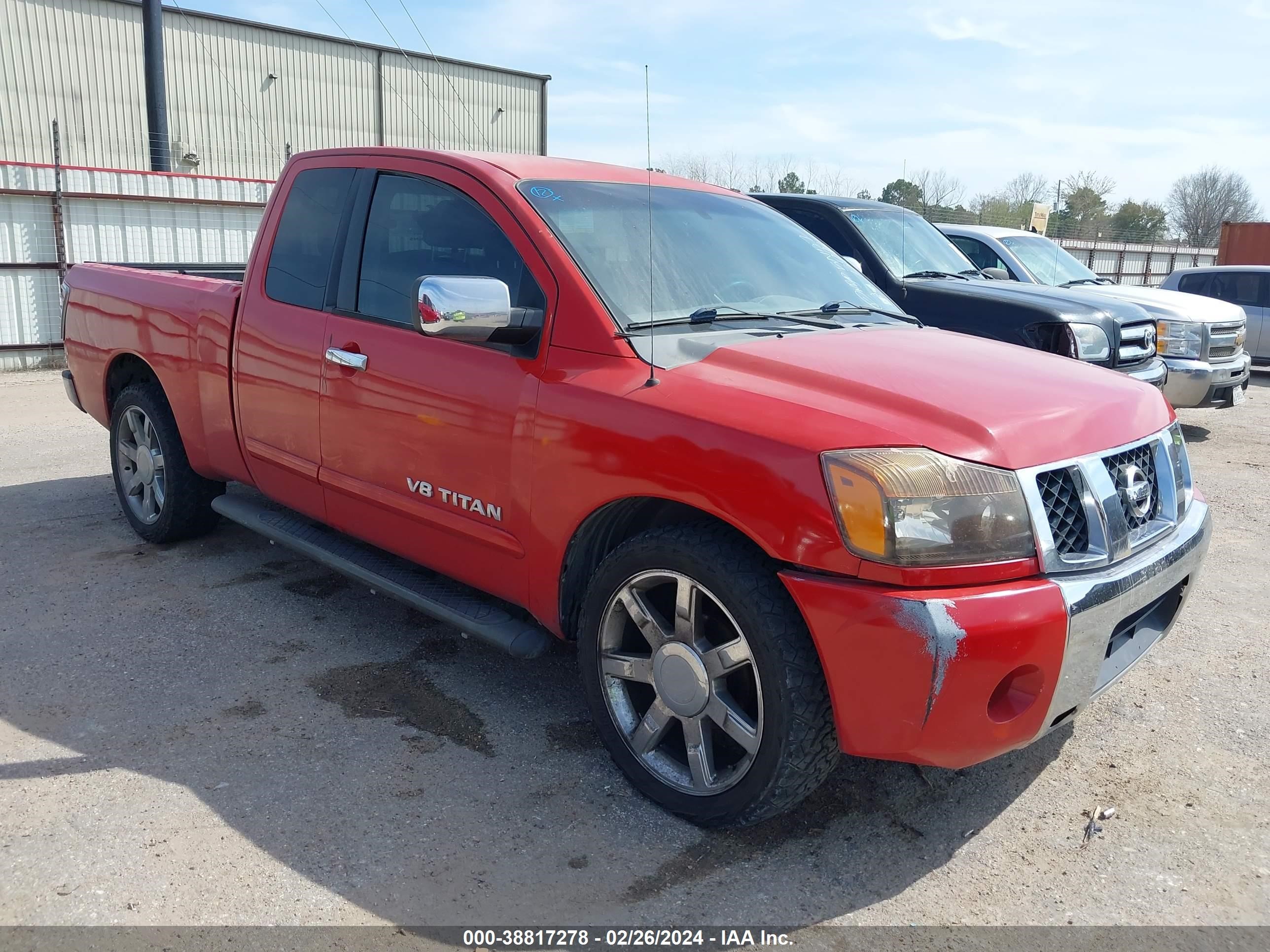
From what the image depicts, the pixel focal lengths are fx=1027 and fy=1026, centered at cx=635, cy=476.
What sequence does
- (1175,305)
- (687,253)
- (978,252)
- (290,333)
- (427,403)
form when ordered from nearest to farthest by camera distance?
1. (427,403)
2. (687,253)
3. (290,333)
4. (1175,305)
5. (978,252)

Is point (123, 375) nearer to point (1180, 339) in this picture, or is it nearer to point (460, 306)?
point (460, 306)

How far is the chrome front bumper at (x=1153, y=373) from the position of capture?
7320 mm

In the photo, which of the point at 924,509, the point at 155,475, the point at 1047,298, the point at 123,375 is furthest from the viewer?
the point at 1047,298

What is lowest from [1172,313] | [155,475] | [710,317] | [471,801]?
[471,801]

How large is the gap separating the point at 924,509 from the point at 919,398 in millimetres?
413

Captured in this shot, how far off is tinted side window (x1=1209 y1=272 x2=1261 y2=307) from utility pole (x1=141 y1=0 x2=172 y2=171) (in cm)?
1641

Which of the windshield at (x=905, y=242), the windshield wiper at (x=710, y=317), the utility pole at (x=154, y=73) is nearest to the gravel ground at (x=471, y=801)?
the windshield wiper at (x=710, y=317)

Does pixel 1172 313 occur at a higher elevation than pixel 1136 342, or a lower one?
higher

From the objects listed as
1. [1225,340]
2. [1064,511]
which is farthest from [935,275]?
[1064,511]

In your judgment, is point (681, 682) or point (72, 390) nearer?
point (681, 682)

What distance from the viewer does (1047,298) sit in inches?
278

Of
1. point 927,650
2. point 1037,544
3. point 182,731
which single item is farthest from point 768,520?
point 182,731

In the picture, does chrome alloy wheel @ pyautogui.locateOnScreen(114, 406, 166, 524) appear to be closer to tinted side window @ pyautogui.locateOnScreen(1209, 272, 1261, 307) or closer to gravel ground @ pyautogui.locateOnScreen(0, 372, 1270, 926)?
gravel ground @ pyautogui.locateOnScreen(0, 372, 1270, 926)

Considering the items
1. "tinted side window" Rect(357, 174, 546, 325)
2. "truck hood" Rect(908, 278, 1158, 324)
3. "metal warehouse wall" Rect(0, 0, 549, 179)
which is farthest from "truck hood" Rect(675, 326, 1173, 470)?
"metal warehouse wall" Rect(0, 0, 549, 179)
